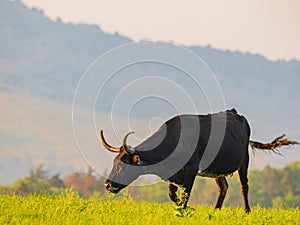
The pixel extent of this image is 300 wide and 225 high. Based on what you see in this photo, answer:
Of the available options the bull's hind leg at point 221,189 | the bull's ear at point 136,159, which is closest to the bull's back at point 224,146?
the bull's hind leg at point 221,189

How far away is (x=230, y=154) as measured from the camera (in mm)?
17578

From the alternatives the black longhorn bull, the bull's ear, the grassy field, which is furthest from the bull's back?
the bull's ear

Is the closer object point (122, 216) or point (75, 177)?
point (122, 216)

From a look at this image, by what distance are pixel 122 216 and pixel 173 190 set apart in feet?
11.0

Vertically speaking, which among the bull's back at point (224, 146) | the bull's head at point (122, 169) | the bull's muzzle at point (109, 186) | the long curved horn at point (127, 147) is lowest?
the bull's muzzle at point (109, 186)

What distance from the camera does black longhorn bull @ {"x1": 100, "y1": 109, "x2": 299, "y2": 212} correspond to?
15.5 meters

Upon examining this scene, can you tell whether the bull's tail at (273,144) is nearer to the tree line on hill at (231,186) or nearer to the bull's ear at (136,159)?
the bull's ear at (136,159)

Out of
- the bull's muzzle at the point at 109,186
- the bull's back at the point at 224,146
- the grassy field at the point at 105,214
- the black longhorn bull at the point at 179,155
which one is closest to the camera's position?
the grassy field at the point at 105,214

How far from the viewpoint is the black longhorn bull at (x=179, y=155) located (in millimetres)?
15531

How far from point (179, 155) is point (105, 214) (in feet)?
10.8

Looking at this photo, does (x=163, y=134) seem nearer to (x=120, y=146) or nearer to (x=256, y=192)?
(x=120, y=146)

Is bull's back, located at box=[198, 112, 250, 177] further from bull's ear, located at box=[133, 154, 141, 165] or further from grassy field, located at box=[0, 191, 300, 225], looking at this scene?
bull's ear, located at box=[133, 154, 141, 165]

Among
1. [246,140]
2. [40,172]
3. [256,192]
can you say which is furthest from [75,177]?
[246,140]

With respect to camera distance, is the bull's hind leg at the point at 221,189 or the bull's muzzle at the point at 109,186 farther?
the bull's hind leg at the point at 221,189
